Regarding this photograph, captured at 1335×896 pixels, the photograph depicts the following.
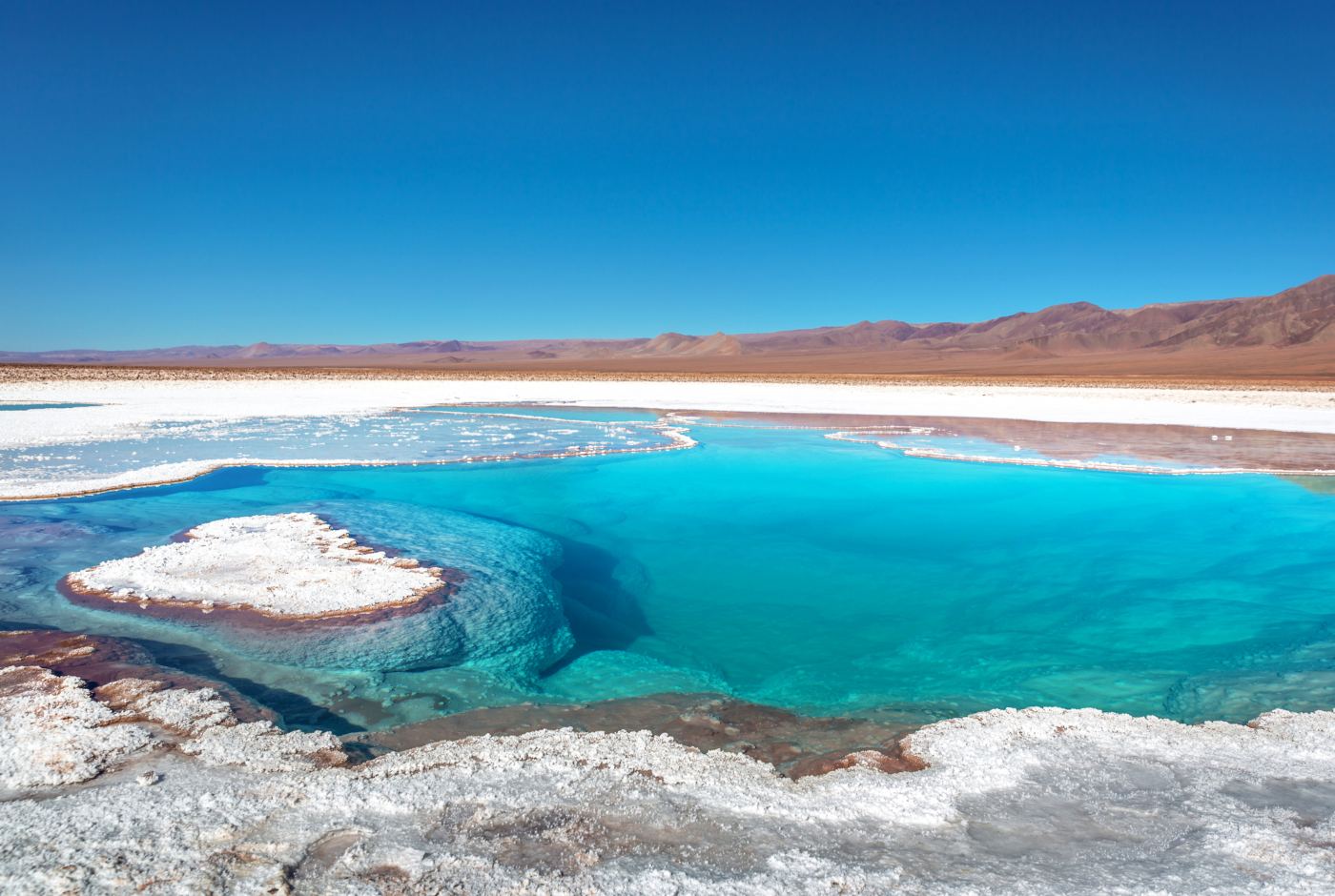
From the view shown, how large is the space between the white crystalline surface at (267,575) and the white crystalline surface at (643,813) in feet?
4.84

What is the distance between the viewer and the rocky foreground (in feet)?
7.04

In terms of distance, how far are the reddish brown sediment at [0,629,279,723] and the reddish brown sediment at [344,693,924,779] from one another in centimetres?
68

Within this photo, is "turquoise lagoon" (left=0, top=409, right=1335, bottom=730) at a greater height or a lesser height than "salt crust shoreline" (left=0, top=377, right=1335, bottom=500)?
lesser

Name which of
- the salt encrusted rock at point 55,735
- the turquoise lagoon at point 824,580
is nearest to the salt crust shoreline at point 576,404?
the turquoise lagoon at point 824,580

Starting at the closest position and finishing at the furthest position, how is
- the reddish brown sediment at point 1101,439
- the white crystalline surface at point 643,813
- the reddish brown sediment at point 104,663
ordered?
the white crystalline surface at point 643,813
the reddish brown sediment at point 104,663
the reddish brown sediment at point 1101,439

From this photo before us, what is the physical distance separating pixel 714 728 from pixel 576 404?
1894cm

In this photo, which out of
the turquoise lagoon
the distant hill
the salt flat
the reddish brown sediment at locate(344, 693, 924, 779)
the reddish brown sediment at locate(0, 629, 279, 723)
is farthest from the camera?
the distant hill

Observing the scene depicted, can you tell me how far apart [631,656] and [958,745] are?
2029mm

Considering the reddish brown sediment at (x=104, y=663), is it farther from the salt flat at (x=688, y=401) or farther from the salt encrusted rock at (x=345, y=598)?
the salt flat at (x=688, y=401)

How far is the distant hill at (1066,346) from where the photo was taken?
59.1 m

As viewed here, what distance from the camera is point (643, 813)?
98.1 inches

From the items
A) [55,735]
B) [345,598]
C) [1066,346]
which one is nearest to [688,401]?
[345,598]

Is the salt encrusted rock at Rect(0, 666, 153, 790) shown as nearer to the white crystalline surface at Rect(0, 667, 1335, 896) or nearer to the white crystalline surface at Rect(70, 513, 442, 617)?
the white crystalline surface at Rect(0, 667, 1335, 896)

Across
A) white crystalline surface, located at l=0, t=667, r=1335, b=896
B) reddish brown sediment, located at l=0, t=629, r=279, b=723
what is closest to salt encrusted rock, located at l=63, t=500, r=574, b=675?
reddish brown sediment, located at l=0, t=629, r=279, b=723
